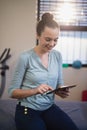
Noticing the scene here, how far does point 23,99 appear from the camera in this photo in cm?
163

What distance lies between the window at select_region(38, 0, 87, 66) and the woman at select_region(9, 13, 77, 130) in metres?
1.79

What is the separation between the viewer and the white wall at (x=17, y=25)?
10.9 feet

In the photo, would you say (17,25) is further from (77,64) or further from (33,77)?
(33,77)

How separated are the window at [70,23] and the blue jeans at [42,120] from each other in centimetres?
195

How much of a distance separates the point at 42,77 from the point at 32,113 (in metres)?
0.26

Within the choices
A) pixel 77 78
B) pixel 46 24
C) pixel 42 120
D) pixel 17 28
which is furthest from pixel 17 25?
pixel 42 120

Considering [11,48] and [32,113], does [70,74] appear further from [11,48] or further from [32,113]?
→ [32,113]

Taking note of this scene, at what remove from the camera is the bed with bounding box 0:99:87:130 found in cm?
186

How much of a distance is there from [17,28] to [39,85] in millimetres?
1933

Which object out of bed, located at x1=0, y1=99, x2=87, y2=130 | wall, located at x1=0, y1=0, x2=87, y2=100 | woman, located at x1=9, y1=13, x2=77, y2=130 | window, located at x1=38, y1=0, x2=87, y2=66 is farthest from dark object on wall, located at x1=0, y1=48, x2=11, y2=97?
woman, located at x1=9, y1=13, x2=77, y2=130

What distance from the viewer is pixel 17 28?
337 centimetres

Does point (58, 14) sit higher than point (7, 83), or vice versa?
point (58, 14)

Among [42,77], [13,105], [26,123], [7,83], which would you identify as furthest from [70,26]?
[26,123]

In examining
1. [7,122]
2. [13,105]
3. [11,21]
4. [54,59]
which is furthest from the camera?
[11,21]
